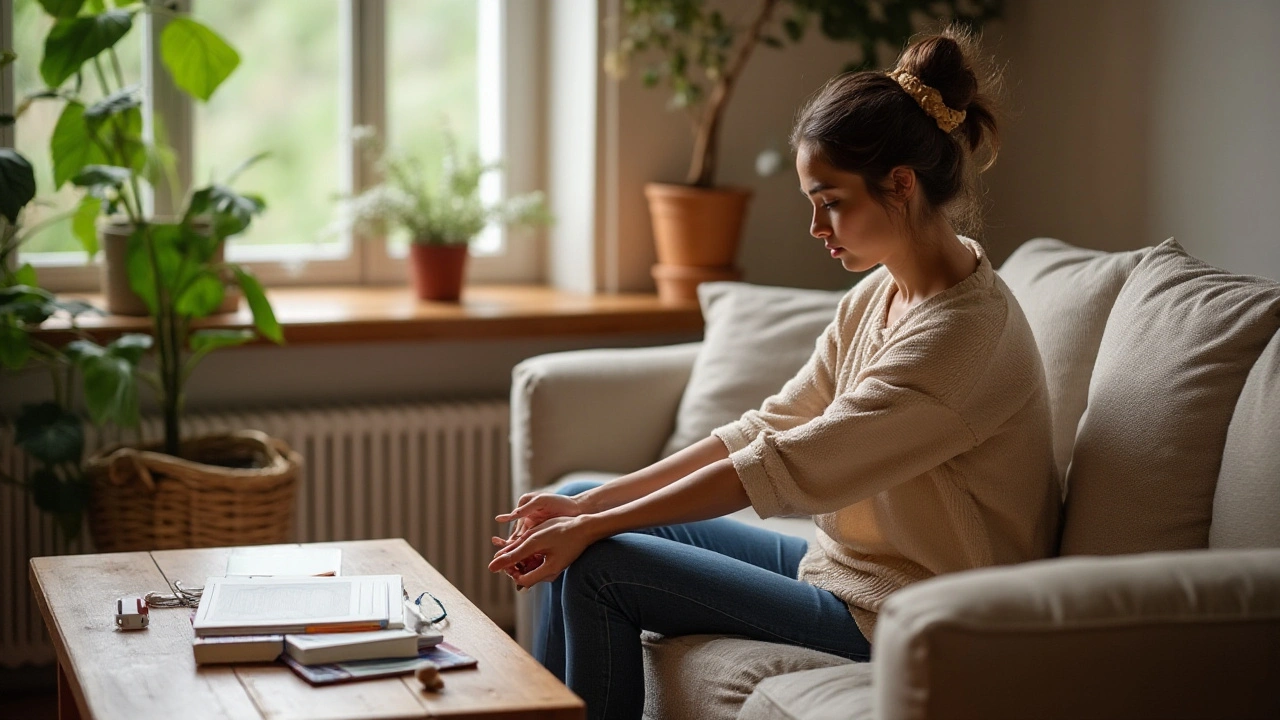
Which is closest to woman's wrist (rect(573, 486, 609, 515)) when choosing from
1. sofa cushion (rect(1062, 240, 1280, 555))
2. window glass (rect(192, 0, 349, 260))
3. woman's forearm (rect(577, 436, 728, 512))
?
woman's forearm (rect(577, 436, 728, 512))

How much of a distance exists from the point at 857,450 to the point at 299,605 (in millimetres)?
657

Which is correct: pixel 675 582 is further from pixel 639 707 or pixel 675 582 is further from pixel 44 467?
pixel 44 467

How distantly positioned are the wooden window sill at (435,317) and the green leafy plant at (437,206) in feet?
0.52

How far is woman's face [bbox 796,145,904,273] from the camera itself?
5.57 feet

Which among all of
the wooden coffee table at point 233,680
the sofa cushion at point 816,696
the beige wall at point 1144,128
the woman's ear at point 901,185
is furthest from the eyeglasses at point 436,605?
the beige wall at point 1144,128

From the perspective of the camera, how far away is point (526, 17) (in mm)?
3316

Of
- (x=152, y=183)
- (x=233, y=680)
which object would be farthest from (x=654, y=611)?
(x=152, y=183)

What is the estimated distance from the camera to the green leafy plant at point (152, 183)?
7.64 feet

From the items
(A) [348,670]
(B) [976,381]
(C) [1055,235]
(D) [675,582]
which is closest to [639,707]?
(D) [675,582]

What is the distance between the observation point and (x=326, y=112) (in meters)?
3.20

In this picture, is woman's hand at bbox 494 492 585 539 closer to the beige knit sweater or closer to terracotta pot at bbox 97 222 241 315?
the beige knit sweater

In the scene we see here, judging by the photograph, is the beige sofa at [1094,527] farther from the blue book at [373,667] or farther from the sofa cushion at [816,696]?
the blue book at [373,667]

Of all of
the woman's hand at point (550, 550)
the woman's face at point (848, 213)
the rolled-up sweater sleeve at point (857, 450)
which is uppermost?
the woman's face at point (848, 213)

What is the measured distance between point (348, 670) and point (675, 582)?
442 millimetres
